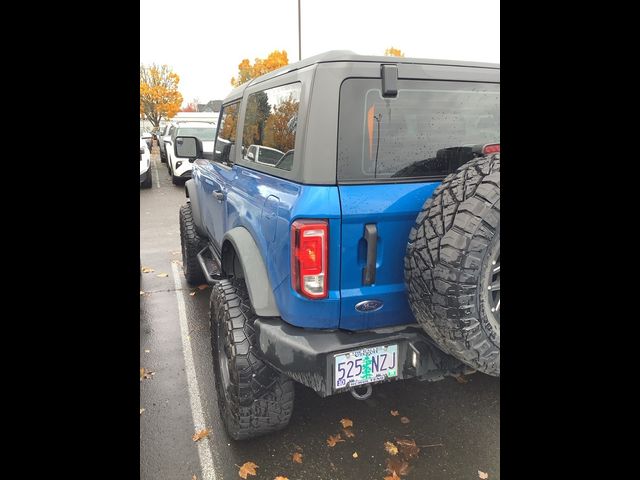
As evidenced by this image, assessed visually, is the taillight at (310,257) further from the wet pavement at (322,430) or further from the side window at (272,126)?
the wet pavement at (322,430)

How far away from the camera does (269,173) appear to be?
2.49 meters

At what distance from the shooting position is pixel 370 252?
6.54 feet

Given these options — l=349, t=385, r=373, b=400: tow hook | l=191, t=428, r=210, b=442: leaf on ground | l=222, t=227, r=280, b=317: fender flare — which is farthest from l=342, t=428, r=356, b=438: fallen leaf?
l=222, t=227, r=280, b=317: fender flare

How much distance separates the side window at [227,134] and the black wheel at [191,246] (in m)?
1.17

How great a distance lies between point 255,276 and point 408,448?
141 cm

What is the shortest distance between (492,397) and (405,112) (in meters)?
2.22

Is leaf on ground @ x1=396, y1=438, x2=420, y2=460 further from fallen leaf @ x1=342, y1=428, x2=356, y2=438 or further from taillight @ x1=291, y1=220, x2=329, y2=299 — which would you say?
taillight @ x1=291, y1=220, x2=329, y2=299

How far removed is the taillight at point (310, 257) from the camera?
1.91 metres

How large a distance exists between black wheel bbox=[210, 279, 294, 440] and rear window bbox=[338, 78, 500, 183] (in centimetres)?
105

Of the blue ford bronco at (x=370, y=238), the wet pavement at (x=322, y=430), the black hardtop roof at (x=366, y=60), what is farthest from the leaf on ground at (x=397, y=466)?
the black hardtop roof at (x=366, y=60)

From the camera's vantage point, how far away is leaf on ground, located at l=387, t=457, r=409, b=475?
7.71 feet
